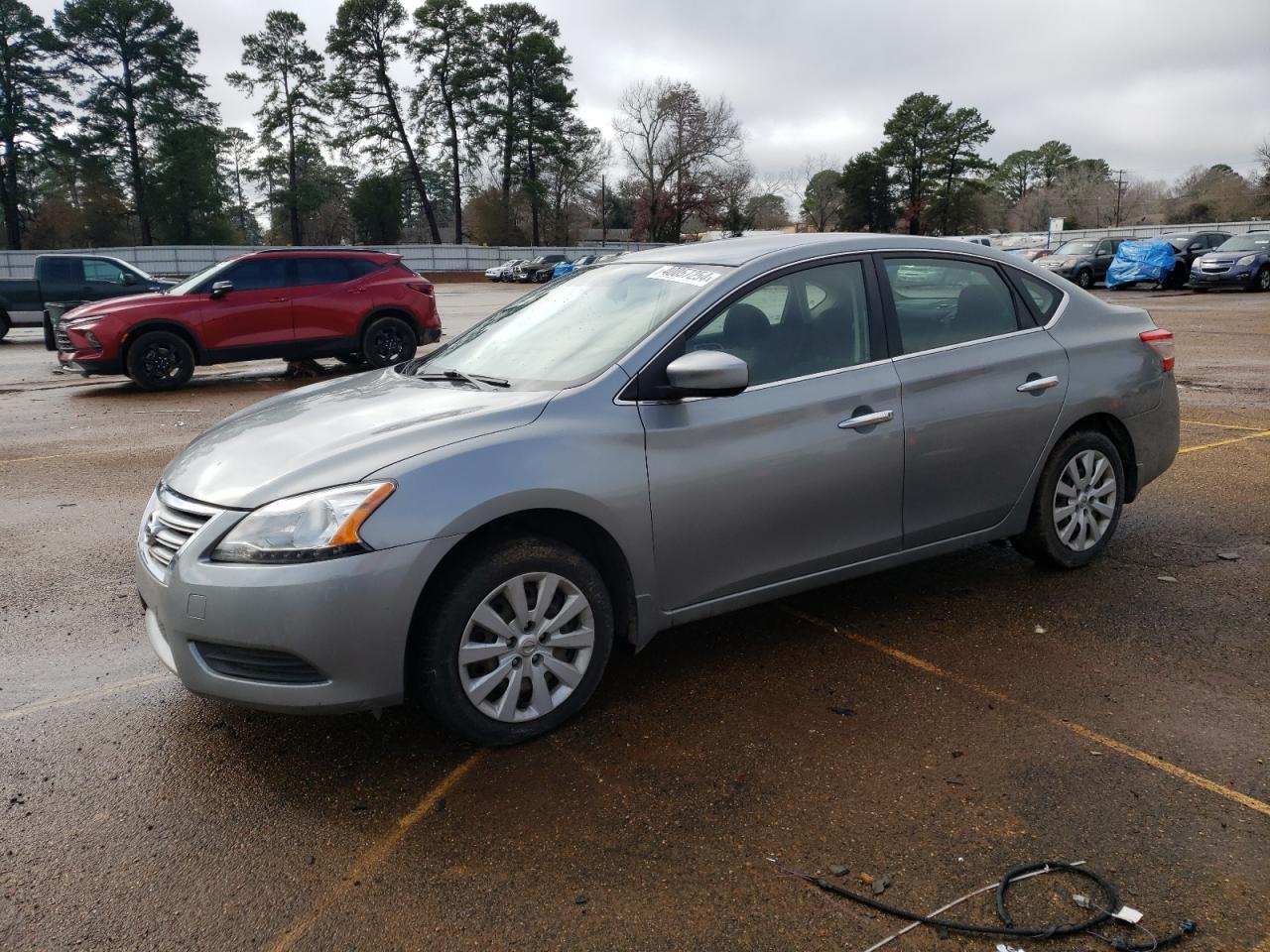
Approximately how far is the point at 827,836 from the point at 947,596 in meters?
2.18

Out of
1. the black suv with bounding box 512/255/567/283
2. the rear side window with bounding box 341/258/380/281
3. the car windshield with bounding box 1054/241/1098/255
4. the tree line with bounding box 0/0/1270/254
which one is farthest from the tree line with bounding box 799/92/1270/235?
the rear side window with bounding box 341/258/380/281

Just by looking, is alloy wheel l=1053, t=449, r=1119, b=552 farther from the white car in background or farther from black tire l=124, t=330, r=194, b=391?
the white car in background

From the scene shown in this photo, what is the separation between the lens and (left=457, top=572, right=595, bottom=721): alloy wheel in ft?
10.5

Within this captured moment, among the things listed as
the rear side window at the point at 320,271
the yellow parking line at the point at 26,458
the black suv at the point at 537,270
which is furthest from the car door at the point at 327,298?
the black suv at the point at 537,270

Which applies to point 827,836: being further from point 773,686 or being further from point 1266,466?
point 1266,466

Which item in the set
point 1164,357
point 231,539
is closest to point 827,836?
point 231,539

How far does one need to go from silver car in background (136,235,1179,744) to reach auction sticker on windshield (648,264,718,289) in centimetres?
→ 1

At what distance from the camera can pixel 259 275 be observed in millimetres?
13047

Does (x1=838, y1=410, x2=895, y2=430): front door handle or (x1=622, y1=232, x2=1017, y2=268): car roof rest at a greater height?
(x1=622, y1=232, x2=1017, y2=268): car roof

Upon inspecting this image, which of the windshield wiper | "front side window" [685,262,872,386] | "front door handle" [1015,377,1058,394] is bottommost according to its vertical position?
"front door handle" [1015,377,1058,394]

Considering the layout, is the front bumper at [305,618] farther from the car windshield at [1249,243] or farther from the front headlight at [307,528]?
the car windshield at [1249,243]

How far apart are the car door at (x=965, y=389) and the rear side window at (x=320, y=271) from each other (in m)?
10.6

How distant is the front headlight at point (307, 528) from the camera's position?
9.86ft

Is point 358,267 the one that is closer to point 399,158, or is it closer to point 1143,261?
point 1143,261
